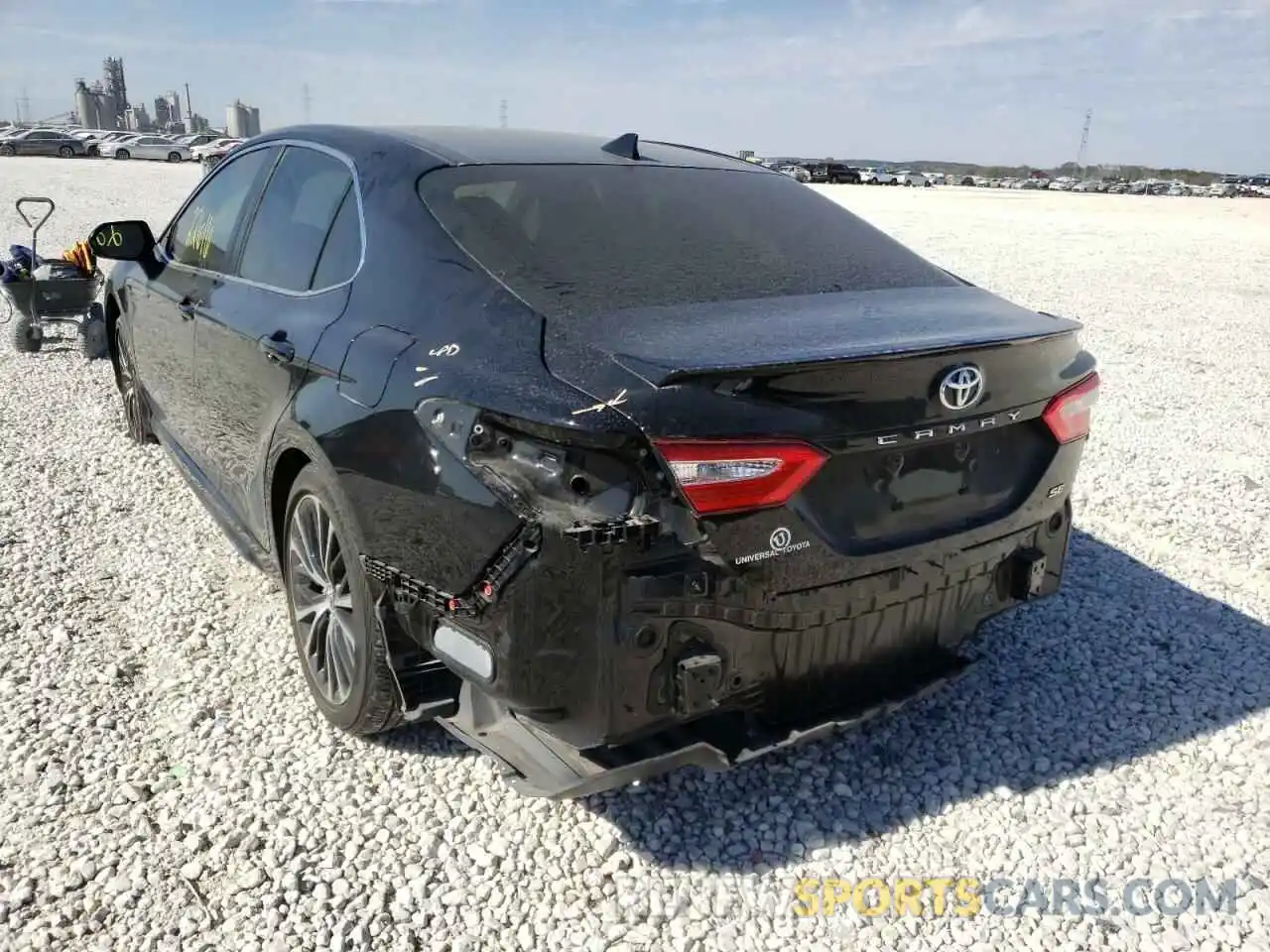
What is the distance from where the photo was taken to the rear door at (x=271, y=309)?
2918 millimetres

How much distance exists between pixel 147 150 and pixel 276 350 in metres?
60.4

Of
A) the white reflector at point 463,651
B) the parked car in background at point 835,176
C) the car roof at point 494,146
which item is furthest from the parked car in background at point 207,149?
the white reflector at point 463,651

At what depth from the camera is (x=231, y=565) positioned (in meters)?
4.23

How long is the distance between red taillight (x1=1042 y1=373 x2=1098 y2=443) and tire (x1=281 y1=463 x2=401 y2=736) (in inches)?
75.2

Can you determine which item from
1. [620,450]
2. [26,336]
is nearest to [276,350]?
[620,450]

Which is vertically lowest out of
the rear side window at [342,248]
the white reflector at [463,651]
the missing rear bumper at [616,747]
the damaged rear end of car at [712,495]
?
the missing rear bumper at [616,747]

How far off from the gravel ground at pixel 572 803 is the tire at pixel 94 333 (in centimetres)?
376

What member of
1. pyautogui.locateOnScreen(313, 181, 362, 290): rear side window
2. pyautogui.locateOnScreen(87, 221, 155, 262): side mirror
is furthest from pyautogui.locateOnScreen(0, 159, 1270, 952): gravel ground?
pyautogui.locateOnScreen(313, 181, 362, 290): rear side window

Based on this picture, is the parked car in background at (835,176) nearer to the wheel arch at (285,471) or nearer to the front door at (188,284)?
the front door at (188,284)

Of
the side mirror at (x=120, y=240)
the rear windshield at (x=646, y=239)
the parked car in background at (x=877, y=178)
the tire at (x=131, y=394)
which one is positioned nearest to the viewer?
the rear windshield at (x=646, y=239)

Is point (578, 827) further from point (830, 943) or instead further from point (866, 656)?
point (866, 656)

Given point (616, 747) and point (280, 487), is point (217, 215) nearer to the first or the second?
point (280, 487)

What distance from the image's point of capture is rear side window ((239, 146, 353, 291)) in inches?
122

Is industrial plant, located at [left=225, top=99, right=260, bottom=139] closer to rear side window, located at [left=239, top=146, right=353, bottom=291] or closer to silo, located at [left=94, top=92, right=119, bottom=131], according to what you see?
silo, located at [left=94, top=92, right=119, bottom=131]
